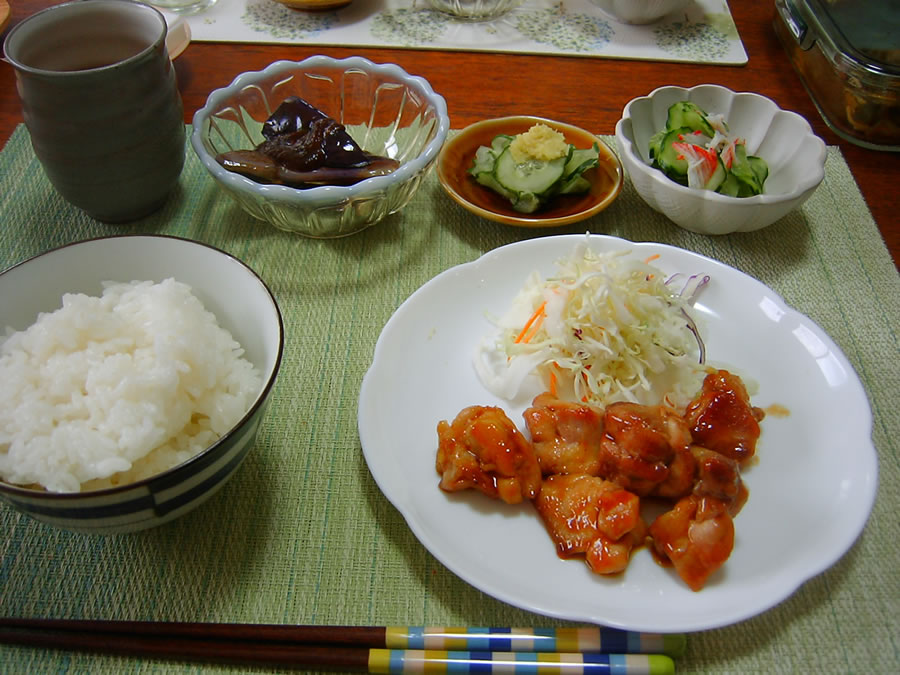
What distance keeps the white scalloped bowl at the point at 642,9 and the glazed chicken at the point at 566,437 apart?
224 cm

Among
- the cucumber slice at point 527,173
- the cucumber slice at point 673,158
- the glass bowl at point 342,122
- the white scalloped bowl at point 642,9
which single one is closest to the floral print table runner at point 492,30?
the white scalloped bowl at point 642,9

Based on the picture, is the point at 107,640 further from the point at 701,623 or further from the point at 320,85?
the point at 320,85

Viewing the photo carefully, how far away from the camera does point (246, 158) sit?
1.88 metres

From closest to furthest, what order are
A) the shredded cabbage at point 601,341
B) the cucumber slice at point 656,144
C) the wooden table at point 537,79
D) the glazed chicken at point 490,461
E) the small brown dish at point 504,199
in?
the glazed chicken at point 490,461 → the shredded cabbage at point 601,341 → the small brown dish at point 504,199 → the cucumber slice at point 656,144 → the wooden table at point 537,79

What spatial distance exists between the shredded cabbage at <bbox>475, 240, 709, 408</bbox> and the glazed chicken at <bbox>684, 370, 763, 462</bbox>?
5.0 inches

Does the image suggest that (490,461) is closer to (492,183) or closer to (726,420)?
(726,420)

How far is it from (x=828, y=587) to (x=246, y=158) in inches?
69.8

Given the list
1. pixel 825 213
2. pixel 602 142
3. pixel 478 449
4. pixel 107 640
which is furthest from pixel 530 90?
pixel 107 640

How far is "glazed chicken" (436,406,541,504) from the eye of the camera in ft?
4.26

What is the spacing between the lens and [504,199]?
2.08 meters

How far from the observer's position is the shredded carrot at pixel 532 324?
169 cm

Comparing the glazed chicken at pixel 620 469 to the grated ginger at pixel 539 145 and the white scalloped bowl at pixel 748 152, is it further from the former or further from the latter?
the grated ginger at pixel 539 145

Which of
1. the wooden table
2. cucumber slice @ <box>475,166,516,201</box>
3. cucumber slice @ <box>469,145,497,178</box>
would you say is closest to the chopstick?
cucumber slice @ <box>475,166,516,201</box>

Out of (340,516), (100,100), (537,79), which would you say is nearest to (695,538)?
(340,516)
